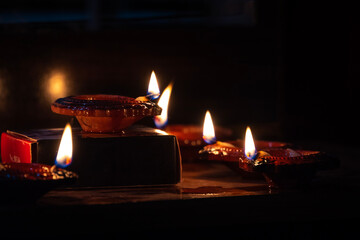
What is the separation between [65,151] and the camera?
1.94 metres

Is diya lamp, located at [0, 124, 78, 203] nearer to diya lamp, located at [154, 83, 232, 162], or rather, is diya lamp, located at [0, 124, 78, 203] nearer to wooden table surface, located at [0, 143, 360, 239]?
wooden table surface, located at [0, 143, 360, 239]

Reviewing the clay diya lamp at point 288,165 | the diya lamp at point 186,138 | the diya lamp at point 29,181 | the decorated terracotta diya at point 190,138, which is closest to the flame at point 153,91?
the diya lamp at point 186,138

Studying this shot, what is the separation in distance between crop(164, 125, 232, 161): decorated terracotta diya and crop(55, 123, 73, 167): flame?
736mm

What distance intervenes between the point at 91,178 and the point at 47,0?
2.00 m

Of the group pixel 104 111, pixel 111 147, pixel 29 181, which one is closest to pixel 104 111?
pixel 104 111

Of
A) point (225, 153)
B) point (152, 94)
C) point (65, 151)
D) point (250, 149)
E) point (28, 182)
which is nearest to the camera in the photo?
point (28, 182)

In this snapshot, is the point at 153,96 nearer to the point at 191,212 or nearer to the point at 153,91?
the point at 153,91

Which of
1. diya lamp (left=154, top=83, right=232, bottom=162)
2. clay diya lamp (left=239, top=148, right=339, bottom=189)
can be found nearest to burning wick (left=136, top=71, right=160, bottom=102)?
diya lamp (left=154, top=83, right=232, bottom=162)

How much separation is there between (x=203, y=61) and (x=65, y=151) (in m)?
1.34

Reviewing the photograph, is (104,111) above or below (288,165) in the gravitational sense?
above

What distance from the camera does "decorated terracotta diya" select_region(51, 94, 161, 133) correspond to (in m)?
Result: 2.13

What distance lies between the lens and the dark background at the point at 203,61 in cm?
287

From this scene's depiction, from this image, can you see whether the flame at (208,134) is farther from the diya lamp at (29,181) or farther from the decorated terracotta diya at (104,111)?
the diya lamp at (29,181)

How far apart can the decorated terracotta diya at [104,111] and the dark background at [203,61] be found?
663 millimetres
